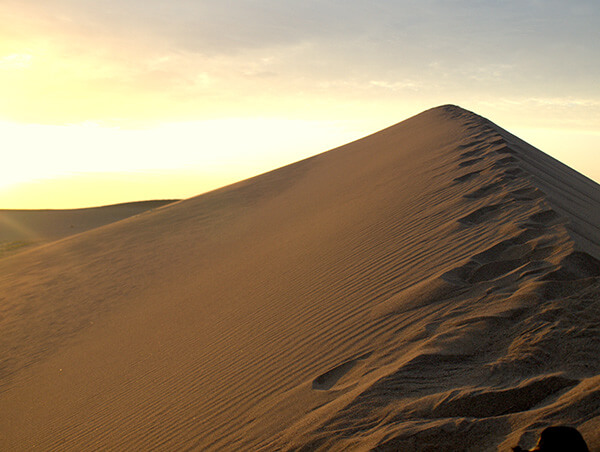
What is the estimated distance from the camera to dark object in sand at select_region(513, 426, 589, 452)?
66.1 inches

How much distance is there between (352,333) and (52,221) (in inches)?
1316


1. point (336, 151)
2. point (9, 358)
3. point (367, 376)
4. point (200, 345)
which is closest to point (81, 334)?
point (9, 358)

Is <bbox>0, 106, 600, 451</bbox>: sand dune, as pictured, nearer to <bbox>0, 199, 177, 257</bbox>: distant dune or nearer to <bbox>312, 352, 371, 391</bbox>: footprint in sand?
<bbox>312, 352, 371, 391</bbox>: footprint in sand

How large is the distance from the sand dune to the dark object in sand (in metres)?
0.84

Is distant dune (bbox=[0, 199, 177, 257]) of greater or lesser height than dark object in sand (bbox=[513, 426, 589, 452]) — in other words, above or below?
above

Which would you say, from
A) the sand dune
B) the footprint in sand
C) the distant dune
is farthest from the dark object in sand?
the distant dune

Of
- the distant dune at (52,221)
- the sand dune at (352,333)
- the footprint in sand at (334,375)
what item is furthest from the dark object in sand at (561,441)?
the distant dune at (52,221)

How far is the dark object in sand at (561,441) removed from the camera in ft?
5.51

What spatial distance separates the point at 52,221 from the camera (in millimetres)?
33562

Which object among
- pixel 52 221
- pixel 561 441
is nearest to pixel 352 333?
pixel 561 441

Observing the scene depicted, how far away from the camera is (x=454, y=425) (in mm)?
2715

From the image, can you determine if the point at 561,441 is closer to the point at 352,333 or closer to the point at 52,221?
the point at 352,333

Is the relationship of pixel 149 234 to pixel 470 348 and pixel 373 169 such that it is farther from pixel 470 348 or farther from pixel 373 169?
pixel 470 348

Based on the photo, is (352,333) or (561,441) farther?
(352,333)
